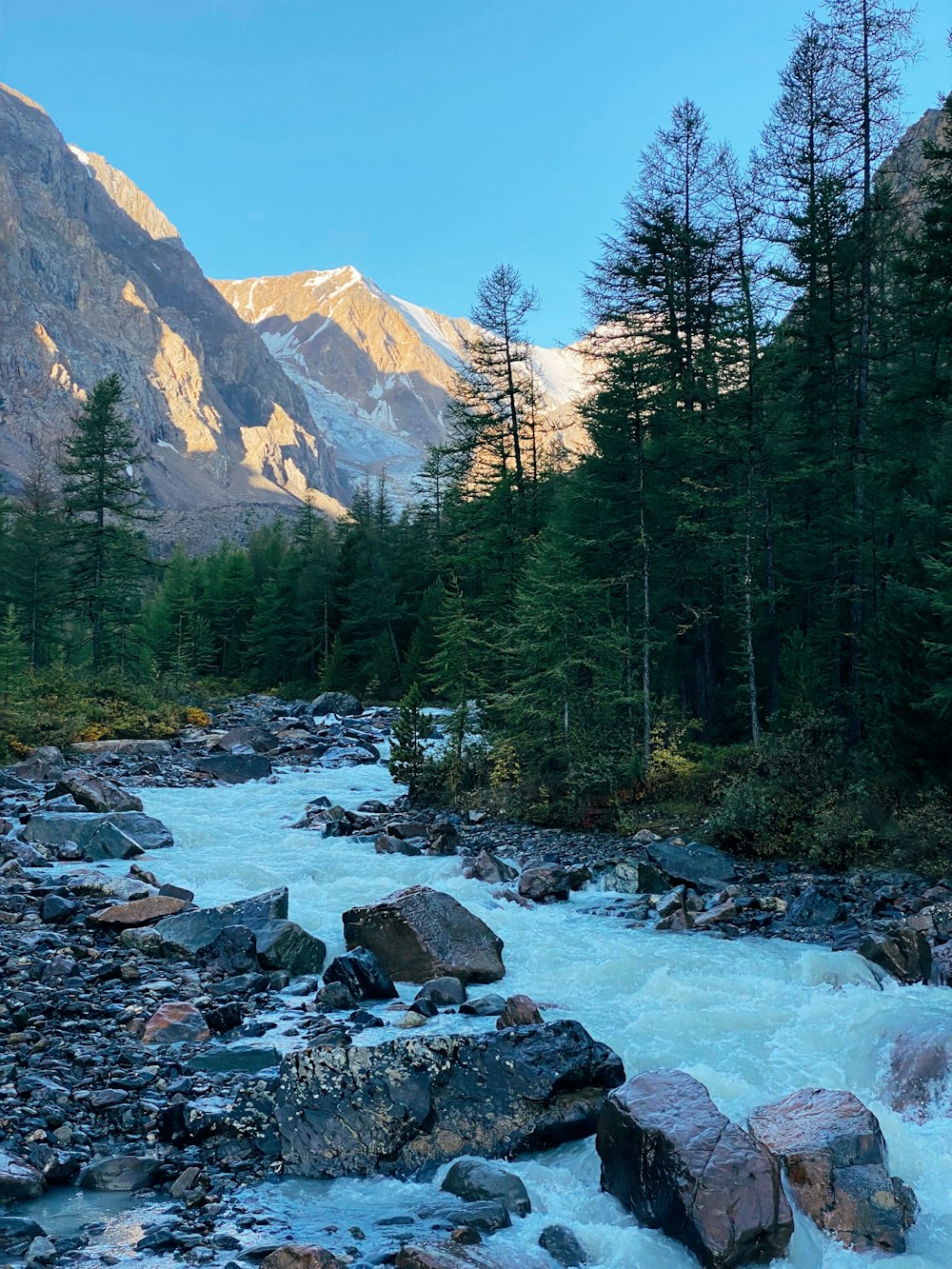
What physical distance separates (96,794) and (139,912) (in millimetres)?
8593

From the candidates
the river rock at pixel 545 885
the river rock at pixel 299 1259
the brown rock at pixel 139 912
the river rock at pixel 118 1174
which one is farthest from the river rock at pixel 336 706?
the river rock at pixel 299 1259

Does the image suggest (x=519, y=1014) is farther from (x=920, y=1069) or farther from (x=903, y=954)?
(x=903, y=954)

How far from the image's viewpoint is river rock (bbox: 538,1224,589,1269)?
19.2 feet

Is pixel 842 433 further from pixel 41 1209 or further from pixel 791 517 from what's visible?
pixel 41 1209

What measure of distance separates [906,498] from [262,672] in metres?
49.8

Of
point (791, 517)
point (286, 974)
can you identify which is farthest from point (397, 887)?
point (791, 517)

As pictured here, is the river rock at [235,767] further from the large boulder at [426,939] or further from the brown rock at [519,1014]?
the brown rock at [519,1014]

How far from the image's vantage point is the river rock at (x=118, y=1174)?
20.9 ft

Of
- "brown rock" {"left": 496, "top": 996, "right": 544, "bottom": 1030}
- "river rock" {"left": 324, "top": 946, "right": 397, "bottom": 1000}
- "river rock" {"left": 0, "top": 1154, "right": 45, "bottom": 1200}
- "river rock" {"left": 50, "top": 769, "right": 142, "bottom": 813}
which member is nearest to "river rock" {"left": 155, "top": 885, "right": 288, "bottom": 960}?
"river rock" {"left": 324, "top": 946, "right": 397, "bottom": 1000}

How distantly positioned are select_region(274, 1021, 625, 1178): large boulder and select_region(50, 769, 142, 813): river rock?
13.9 meters

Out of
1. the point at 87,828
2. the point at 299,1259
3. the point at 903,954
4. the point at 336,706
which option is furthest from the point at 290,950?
the point at 336,706

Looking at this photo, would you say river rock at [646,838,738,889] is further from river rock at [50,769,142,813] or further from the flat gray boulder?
river rock at [50,769,142,813]

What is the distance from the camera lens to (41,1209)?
6074 mm

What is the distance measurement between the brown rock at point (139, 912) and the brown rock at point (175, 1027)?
3041 mm
